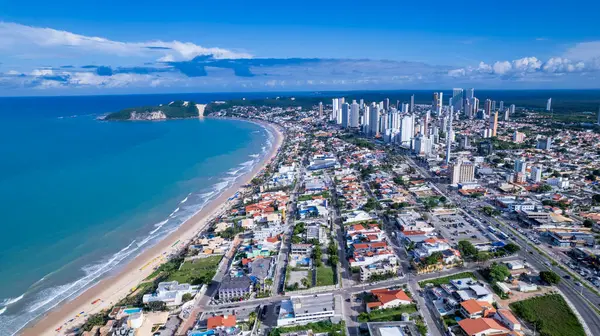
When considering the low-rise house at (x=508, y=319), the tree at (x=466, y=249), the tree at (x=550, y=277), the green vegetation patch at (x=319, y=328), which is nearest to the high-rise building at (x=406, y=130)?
the tree at (x=466, y=249)

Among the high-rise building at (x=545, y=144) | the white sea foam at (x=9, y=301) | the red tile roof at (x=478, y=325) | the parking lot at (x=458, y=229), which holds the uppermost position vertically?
the high-rise building at (x=545, y=144)

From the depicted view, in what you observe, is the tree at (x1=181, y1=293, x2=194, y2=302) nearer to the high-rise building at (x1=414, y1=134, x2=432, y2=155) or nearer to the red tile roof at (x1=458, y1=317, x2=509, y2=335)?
the red tile roof at (x1=458, y1=317, x2=509, y2=335)

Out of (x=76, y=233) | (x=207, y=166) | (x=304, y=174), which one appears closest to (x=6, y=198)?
(x=76, y=233)

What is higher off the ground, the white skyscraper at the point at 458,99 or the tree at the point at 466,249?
the white skyscraper at the point at 458,99

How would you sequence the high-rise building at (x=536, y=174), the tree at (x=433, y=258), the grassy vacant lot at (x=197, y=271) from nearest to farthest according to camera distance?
the grassy vacant lot at (x=197, y=271)
the tree at (x=433, y=258)
the high-rise building at (x=536, y=174)

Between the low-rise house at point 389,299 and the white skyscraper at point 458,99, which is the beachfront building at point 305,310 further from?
the white skyscraper at point 458,99

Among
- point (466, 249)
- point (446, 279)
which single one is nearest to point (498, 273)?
point (446, 279)

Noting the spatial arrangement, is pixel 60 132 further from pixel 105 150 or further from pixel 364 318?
pixel 364 318
